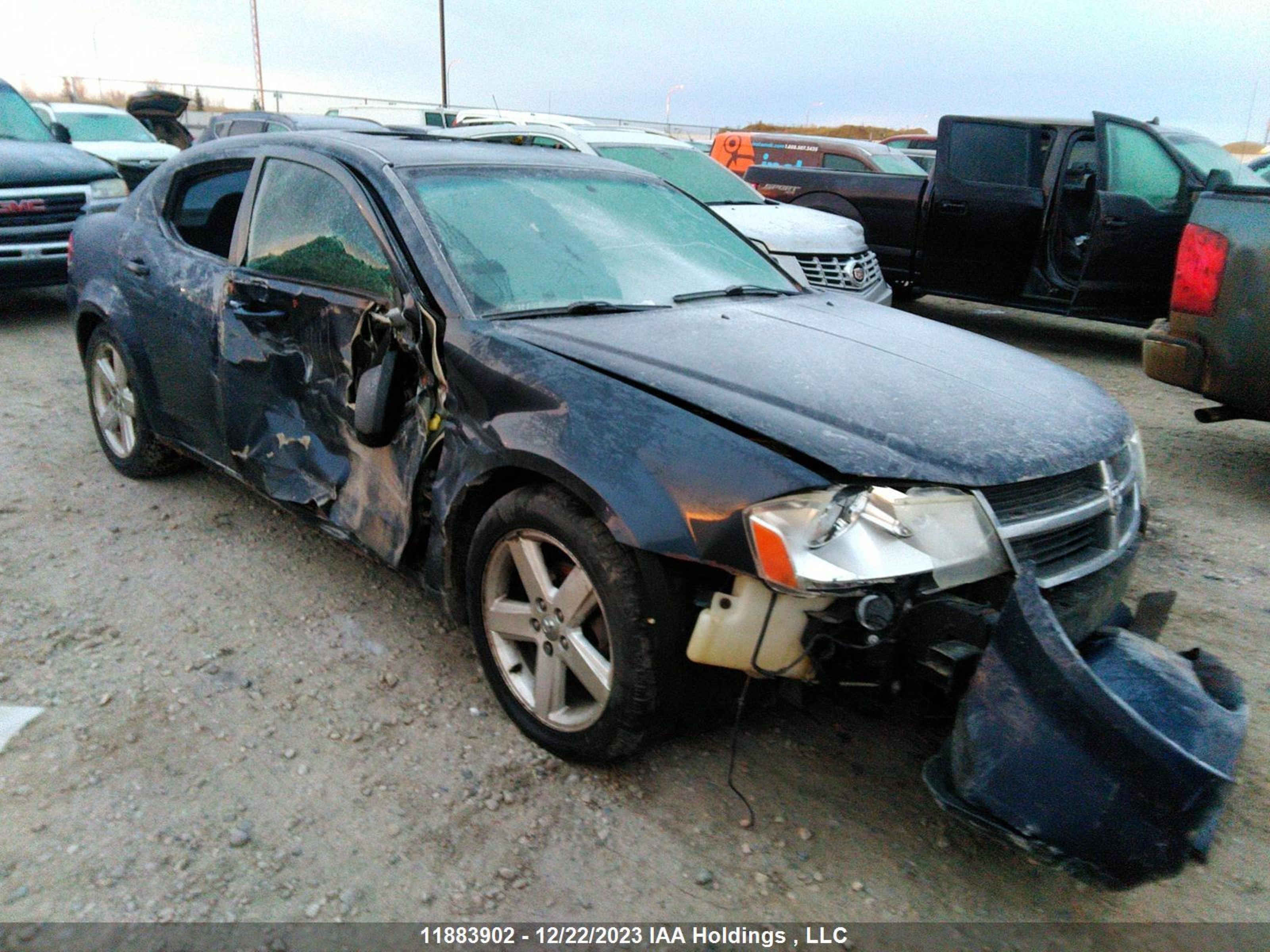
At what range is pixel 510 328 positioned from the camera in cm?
280

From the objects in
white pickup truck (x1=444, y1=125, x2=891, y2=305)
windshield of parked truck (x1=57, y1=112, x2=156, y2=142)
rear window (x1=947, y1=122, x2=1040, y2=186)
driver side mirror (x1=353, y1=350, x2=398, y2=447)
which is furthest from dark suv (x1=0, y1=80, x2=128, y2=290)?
rear window (x1=947, y1=122, x2=1040, y2=186)

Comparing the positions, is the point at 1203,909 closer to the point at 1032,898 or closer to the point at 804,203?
the point at 1032,898

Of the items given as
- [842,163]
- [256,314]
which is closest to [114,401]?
[256,314]

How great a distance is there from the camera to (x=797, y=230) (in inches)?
305

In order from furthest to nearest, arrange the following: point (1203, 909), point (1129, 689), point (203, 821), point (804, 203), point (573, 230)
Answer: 1. point (804, 203)
2. point (573, 230)
3. point (203, 821)
4. point (1203, 909)
5. point (1129, 689)

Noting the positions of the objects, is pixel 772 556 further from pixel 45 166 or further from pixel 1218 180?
pixel 45 166

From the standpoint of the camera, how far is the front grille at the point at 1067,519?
7.64 feet

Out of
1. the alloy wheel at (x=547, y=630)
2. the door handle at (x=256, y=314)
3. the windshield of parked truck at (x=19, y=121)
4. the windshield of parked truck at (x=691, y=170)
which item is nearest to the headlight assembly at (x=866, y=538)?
the alloy wheel at (x=547, y=630)

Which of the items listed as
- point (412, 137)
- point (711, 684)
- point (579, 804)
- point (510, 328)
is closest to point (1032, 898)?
point (711, 684)

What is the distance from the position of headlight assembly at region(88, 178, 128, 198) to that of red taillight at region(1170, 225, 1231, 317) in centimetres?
833

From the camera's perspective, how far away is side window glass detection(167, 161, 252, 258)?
3.78 metres

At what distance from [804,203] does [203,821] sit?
8.38 meters

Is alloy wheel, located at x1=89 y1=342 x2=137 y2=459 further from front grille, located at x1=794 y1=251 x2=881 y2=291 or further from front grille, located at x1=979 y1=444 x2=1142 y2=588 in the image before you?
front grille, located at x1=794 y1=251 x2=881 y2=291

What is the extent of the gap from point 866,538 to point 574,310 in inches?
49.4
